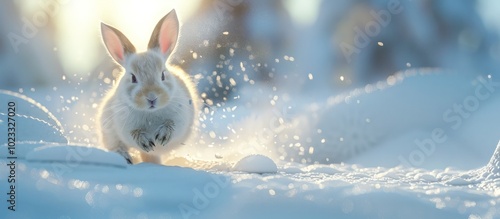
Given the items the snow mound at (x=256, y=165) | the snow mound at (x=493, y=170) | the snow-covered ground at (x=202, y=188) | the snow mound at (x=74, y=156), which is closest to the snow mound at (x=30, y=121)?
the snow-covered ground at (x=202, y=188)

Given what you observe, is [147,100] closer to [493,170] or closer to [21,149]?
[21,149]

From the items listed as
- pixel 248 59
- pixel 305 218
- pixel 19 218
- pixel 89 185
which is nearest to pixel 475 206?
pixel 305 218

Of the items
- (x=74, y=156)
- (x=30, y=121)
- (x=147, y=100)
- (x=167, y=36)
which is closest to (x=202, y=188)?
(x=74, y=156)

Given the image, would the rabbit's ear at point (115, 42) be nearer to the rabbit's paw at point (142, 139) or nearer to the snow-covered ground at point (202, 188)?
the rabbit's paw at point (142, 139)

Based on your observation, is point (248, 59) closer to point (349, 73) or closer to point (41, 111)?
point (349, 73)

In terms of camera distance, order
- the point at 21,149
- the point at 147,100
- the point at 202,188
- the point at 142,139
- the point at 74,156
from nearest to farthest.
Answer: the point at 202,188 → the point at 74,156 → the point at 21,149 → the point at 147,100 → the point at 142,139

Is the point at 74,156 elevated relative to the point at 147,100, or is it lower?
lower

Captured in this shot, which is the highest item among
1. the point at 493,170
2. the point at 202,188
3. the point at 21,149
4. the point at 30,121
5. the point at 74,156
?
the point at 30,121

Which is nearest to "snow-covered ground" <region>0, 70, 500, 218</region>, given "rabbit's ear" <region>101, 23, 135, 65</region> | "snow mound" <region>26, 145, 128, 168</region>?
"snow mound" <region>26, 145, 128, 168</region>
